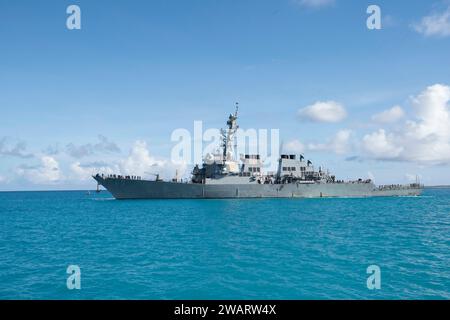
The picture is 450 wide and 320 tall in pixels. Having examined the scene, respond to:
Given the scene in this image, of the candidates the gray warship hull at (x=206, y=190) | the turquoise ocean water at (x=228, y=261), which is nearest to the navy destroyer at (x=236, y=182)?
the gray warship hull at (x=206, y=190)

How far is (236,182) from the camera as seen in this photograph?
66.6m

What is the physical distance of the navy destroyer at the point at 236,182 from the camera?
66.1 m

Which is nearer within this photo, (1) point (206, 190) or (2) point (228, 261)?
(2) point (228, 261)

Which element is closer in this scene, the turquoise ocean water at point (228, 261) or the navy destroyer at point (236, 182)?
the turquoise ocean water at point (228, 261)

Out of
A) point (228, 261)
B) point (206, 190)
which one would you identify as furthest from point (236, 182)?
point (228, 261)

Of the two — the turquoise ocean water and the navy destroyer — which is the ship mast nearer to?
the navy destroyer

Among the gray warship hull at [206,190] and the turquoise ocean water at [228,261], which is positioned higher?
the gray warship hull at [206,190]

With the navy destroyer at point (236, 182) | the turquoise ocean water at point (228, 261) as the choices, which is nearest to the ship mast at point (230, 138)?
the navy destroyer at point (236, 182)

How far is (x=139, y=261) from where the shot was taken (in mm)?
18938

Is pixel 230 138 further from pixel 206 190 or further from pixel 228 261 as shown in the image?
pixel 228 261

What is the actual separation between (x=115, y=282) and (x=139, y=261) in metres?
3.79

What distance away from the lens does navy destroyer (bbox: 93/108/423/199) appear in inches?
2603

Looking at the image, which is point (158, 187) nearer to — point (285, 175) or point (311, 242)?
point (285, 175)

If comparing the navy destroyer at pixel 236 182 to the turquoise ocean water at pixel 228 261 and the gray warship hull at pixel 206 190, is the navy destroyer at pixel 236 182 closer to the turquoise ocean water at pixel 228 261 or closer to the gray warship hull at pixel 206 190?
the gray warship hull at pixel 206 190
